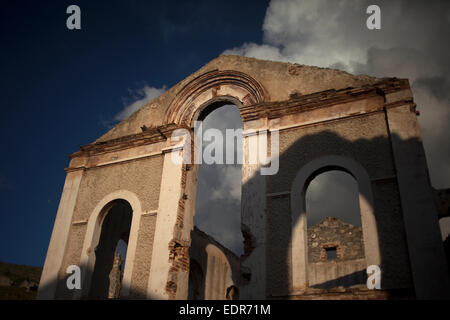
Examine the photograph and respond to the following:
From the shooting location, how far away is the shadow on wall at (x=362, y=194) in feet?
22.2

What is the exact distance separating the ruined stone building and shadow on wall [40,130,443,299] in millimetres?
20

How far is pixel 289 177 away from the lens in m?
8.38

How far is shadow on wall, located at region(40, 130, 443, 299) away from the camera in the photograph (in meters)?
6.77

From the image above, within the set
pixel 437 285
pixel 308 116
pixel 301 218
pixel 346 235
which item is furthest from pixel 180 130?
pixel 346 235

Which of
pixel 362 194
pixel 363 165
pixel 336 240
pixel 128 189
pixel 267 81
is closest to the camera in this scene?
pixel 362 194

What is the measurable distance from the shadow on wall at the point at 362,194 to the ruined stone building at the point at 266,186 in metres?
0.02

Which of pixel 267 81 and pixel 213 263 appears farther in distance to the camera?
pixel 213 263

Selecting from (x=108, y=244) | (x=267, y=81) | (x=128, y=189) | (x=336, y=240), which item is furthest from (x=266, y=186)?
(x=336, y=240)

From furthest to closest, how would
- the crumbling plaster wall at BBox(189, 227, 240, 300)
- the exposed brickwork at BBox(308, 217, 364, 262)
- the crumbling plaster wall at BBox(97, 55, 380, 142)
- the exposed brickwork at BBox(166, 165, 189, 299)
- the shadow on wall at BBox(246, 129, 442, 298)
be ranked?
the exposed brickwork at BBox(308, 217, 364, 262) → the crumbling plaster wall at BBox(189, 227, 240, 300) → the crumbling plaster wall at BBox(97, 55, 380, 142) → the exposed brickwork at BBox(166, 165, 189, 299) → the shadow on wall at BBox(246, 129, 442, 298)

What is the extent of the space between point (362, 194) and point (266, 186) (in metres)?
2.01

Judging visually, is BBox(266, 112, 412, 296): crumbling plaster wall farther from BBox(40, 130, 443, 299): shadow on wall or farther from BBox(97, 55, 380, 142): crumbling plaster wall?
BBox(97, 55, 380, 142): crumbling plaster wall

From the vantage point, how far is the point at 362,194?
7.52 meters

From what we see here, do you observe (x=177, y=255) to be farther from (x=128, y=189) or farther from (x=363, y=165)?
(x=363, y=165)

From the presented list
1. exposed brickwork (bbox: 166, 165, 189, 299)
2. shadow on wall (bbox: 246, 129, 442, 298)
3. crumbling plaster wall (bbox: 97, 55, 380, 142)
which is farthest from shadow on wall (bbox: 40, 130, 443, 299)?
crumbling plaster wall (bbox: 97, 55, 380, 142)
